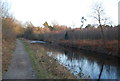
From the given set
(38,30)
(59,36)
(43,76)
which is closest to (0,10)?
(43,76)

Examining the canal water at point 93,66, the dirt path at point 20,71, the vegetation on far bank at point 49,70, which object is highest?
the dirt path at point 20,71

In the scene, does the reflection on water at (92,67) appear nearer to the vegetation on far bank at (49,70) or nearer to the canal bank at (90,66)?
the canal bank at (90,66)

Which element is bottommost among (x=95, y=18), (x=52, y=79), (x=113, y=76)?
(x=113, y=76)

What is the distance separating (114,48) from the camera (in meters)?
25.6

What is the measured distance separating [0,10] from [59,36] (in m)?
40.6

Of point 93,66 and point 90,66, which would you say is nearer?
point 90,66

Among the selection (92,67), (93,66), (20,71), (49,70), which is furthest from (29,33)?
(20,71)

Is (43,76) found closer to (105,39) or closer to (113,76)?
(113,76)

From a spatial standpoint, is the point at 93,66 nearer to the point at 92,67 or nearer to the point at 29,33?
the point at 92,67

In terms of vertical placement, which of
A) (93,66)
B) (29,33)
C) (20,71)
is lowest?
(93,66)

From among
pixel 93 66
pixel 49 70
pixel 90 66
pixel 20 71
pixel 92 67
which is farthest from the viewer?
pixel 93 66

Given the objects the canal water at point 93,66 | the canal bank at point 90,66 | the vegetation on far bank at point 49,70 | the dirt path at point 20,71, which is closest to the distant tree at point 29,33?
the canal bank at point 90,66

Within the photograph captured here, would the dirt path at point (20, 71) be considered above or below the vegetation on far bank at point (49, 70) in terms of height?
above

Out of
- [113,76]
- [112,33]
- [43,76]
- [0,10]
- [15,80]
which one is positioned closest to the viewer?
[15,80]
